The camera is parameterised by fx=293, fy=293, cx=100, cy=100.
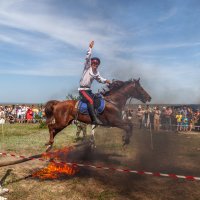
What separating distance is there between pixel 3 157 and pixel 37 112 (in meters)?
19.5

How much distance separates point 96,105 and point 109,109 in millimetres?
510

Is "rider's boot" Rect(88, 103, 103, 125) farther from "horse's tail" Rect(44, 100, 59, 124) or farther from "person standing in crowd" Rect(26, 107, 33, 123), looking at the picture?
"person standing in crowd" Rect(26, 107, 33, 123)

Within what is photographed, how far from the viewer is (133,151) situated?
14.1 m

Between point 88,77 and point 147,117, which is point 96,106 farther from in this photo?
point 147,117

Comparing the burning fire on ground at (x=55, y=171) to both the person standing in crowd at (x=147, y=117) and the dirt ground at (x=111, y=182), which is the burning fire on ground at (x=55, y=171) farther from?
the person standing in crowd at (x=147, y=117)

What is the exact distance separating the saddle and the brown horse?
5.6 inches

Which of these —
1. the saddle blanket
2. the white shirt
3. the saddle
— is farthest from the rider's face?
the saddle blanket

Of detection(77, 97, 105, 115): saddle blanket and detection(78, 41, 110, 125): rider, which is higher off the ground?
detection(78, 41, 110, 125): rider

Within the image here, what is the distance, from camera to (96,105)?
10.8 m

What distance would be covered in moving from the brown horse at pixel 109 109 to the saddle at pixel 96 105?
0.14 meters

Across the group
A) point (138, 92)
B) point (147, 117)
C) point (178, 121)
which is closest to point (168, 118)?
point (178, 121)

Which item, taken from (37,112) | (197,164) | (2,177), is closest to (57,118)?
(2,177)

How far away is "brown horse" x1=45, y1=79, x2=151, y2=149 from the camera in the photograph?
1080 centimetres

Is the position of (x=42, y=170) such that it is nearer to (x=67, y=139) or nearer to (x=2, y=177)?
(x=2, y=177)
